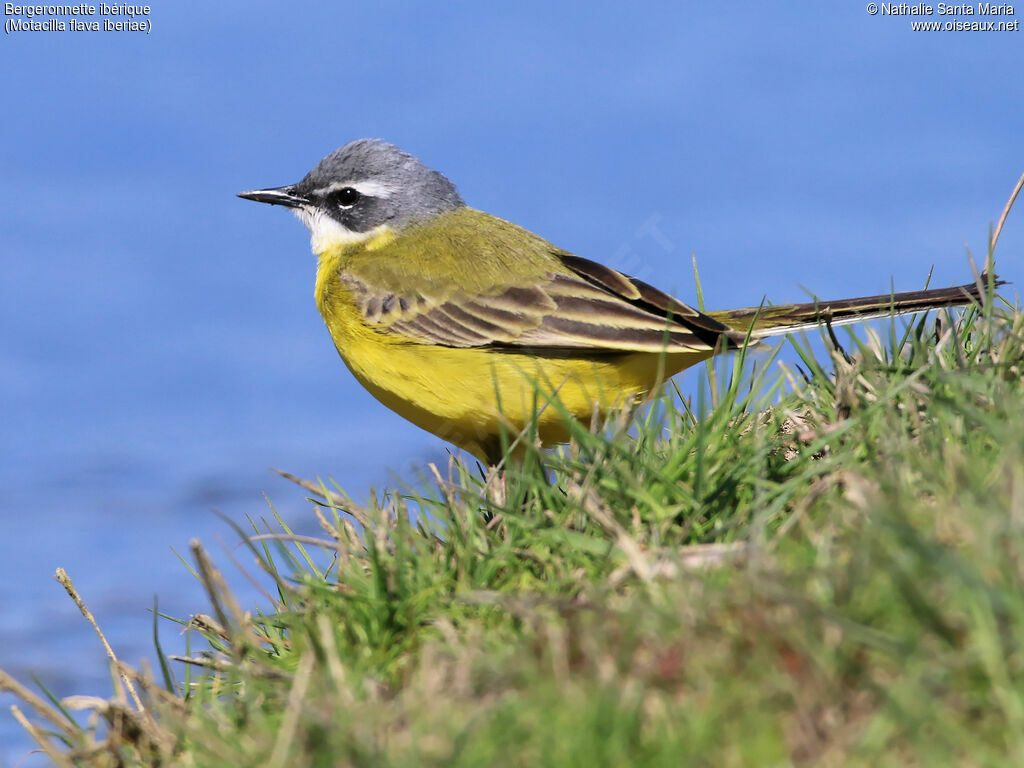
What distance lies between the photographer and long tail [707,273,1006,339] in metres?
7.22

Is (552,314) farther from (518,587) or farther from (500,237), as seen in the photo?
(518,587)

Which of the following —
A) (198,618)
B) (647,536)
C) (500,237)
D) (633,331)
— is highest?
(500,237)

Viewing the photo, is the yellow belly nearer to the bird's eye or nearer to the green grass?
the green grass

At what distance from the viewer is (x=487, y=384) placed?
7.46m

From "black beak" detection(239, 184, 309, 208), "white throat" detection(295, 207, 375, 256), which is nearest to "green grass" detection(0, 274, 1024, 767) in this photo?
"white throat" detection(295, 207, 375, 256)

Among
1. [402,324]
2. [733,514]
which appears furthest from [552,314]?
[733,514]

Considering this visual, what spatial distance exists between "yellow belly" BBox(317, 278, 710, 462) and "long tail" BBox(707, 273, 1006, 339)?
525 mm

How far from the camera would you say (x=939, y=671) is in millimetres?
3107

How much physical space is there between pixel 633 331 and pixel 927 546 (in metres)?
4.15

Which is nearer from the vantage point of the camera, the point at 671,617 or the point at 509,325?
the point at 671,617

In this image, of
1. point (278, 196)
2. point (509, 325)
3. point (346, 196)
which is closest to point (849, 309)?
point (509, 325)

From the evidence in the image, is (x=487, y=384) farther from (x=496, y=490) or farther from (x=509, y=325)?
(x=496, y=490)

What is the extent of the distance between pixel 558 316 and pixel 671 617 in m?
4.19

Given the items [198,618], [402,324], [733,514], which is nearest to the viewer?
[733,514]
